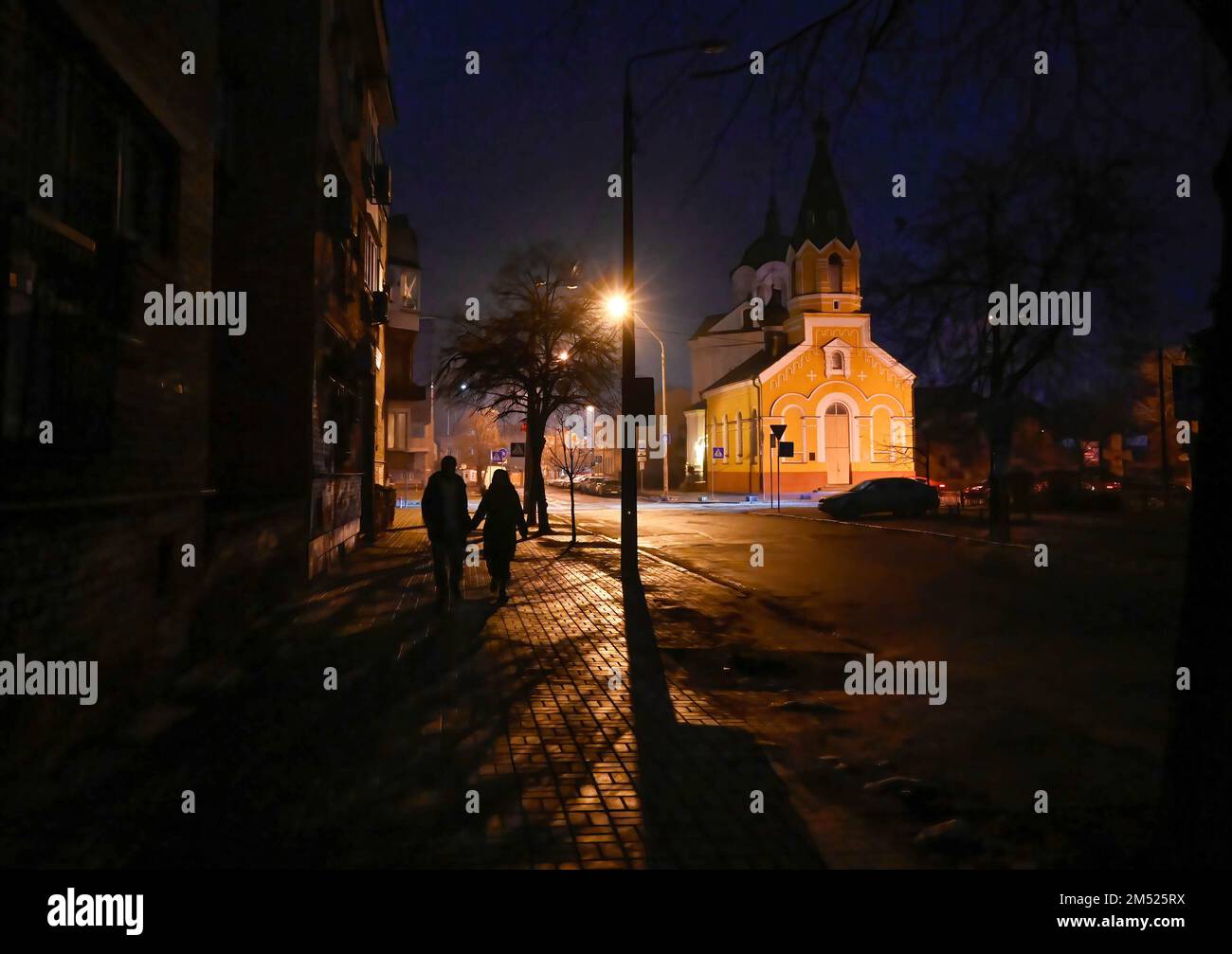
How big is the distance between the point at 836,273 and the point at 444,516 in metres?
50.2

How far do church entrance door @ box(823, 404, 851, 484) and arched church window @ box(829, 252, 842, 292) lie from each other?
765cm

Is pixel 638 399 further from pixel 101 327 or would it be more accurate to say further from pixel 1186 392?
pixel 101 327

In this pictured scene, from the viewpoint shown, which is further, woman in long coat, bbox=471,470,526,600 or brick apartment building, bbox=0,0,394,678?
woman in long coat, bbox=471,470,526,600

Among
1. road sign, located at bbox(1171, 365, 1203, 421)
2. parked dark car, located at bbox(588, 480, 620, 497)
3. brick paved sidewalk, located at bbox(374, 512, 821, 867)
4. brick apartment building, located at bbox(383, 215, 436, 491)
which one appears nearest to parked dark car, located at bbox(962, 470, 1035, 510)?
road sign, located at bbox(1171, 365, 1203, 421)

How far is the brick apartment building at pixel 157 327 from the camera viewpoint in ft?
16.3

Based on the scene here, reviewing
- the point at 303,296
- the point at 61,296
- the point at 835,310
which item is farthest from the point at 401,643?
the point at 835,310

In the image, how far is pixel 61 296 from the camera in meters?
5.30

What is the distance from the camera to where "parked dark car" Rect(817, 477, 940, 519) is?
29.2 metres

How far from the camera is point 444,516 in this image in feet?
34.3

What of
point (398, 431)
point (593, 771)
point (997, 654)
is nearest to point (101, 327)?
point (593, 771)

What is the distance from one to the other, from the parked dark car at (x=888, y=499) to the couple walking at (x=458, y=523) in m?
19.9

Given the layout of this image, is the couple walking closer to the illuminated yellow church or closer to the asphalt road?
the asphalt road
